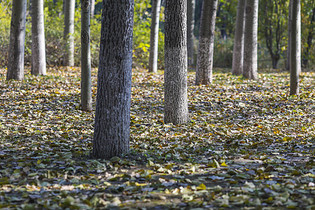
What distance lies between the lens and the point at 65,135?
6.21m

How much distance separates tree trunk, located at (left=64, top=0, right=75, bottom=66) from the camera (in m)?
15.0

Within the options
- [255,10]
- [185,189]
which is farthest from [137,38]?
[185,189]

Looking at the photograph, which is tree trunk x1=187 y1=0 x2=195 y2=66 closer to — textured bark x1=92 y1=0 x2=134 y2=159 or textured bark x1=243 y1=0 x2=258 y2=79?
textured bark x1=243 y1=0 x2=258 y2=79

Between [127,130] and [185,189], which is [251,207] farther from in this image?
[127,130]

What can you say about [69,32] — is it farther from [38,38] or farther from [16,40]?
[16,40]

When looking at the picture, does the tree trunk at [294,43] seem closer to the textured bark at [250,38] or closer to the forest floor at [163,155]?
the forest floor at [163,155]

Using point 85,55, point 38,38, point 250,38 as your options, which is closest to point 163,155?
point 85,55

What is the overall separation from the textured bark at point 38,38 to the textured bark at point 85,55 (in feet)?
16.2

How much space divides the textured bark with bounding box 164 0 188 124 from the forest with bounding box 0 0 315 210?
2cm

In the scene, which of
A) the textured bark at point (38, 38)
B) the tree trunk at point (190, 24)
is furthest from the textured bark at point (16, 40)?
the tree trunk at point (190, 24)

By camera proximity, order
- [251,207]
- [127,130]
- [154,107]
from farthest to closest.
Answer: [154,107], [127,130], [251,207]

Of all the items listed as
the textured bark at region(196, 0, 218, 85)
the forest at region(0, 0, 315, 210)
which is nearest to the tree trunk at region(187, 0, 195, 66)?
the forest at region(0, 0, 315, 210)

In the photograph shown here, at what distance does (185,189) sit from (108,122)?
5.20ft

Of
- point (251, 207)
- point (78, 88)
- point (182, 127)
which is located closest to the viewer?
point (251, 207)
